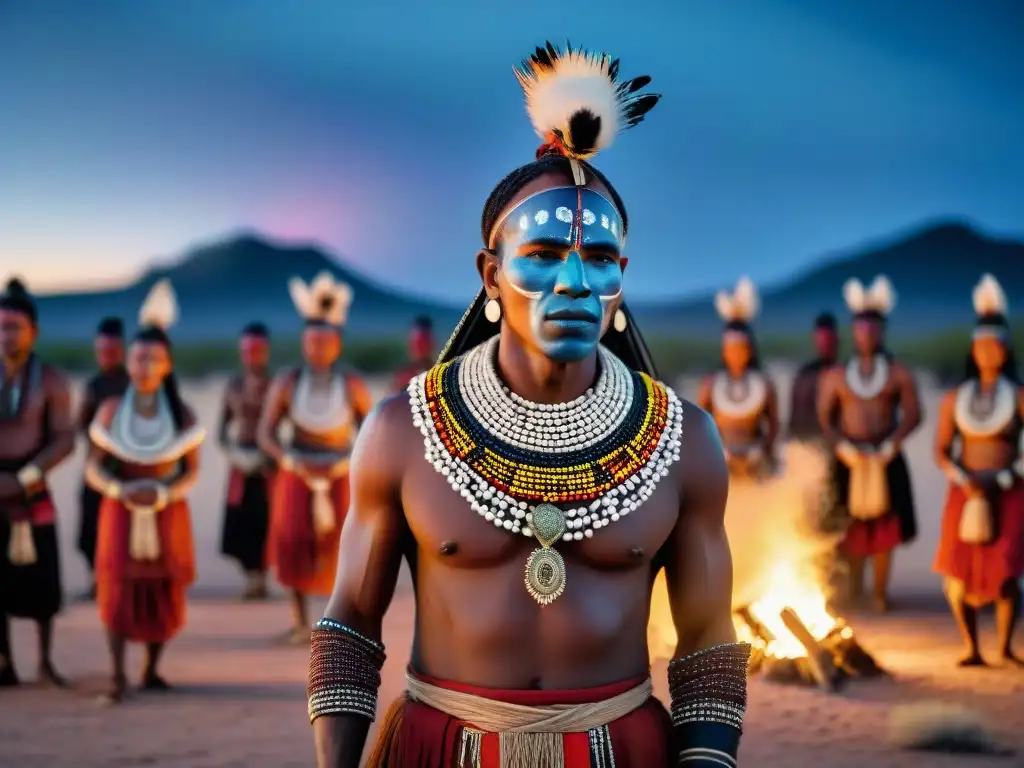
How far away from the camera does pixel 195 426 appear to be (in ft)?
26.8

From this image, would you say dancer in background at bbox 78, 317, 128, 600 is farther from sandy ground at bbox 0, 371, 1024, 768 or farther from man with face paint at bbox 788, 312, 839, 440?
man with face paint at bbox 788, 312, 839, 440

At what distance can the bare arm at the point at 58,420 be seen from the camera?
834cm

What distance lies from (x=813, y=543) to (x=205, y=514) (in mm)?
13217

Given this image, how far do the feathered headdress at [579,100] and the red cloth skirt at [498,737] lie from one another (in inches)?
46.7

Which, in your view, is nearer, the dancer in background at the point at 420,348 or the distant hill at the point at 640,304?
the dancer in background at the point at 420,348

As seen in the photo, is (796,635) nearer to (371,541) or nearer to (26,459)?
(26,459)

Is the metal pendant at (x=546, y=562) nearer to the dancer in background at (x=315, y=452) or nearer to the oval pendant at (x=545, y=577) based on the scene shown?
the oval pendant at (x=545, y=577)

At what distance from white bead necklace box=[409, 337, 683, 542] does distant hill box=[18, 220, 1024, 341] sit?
60.8 meters

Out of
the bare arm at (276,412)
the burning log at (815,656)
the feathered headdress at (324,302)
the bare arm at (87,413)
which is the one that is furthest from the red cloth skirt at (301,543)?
the burning log at (815,656)

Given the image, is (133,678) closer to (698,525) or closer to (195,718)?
(195,718)

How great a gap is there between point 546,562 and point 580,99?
1.11 meters

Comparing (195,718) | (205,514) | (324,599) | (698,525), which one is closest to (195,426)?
(195,718)

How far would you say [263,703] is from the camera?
323 inches

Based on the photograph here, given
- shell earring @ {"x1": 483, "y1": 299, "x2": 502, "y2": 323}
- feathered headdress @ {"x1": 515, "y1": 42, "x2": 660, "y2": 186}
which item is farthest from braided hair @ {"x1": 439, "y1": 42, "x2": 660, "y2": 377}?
shell earring @ {"x1": 483, "y1": 299, "x2": 502, "y2": 323}
